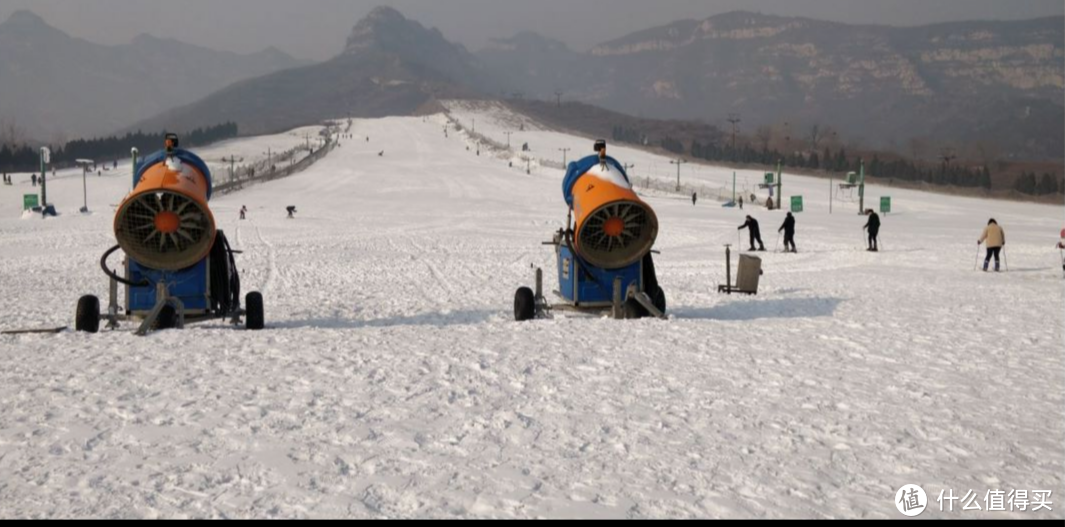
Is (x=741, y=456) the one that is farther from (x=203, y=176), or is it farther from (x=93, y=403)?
(x=203, y=176)

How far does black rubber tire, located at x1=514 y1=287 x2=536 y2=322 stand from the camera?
1490cm

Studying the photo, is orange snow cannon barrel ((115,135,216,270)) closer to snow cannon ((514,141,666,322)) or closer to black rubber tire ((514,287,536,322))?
black rubber tire ((514,287,536,322))

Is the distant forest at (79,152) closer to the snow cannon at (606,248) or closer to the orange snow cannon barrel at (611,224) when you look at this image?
the snow cannon at (606,248)

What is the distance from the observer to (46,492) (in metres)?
5.96

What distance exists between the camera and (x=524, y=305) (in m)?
14.9

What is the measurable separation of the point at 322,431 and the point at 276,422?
18.1 inches

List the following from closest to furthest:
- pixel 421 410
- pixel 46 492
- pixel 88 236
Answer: pixel 46 492 < pixel 421 410 < pixel 88 236

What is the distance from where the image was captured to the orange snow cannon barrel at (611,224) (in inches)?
554

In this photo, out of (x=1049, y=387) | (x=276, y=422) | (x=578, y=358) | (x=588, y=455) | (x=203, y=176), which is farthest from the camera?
(x=203, y=176)

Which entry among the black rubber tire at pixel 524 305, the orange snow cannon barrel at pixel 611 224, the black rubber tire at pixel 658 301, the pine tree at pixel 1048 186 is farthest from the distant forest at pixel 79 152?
the black rubber tire at pixel 658 301

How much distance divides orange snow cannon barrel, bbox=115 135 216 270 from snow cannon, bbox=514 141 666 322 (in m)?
4.90

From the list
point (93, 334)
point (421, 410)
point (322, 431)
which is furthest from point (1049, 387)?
point (93, 334)
